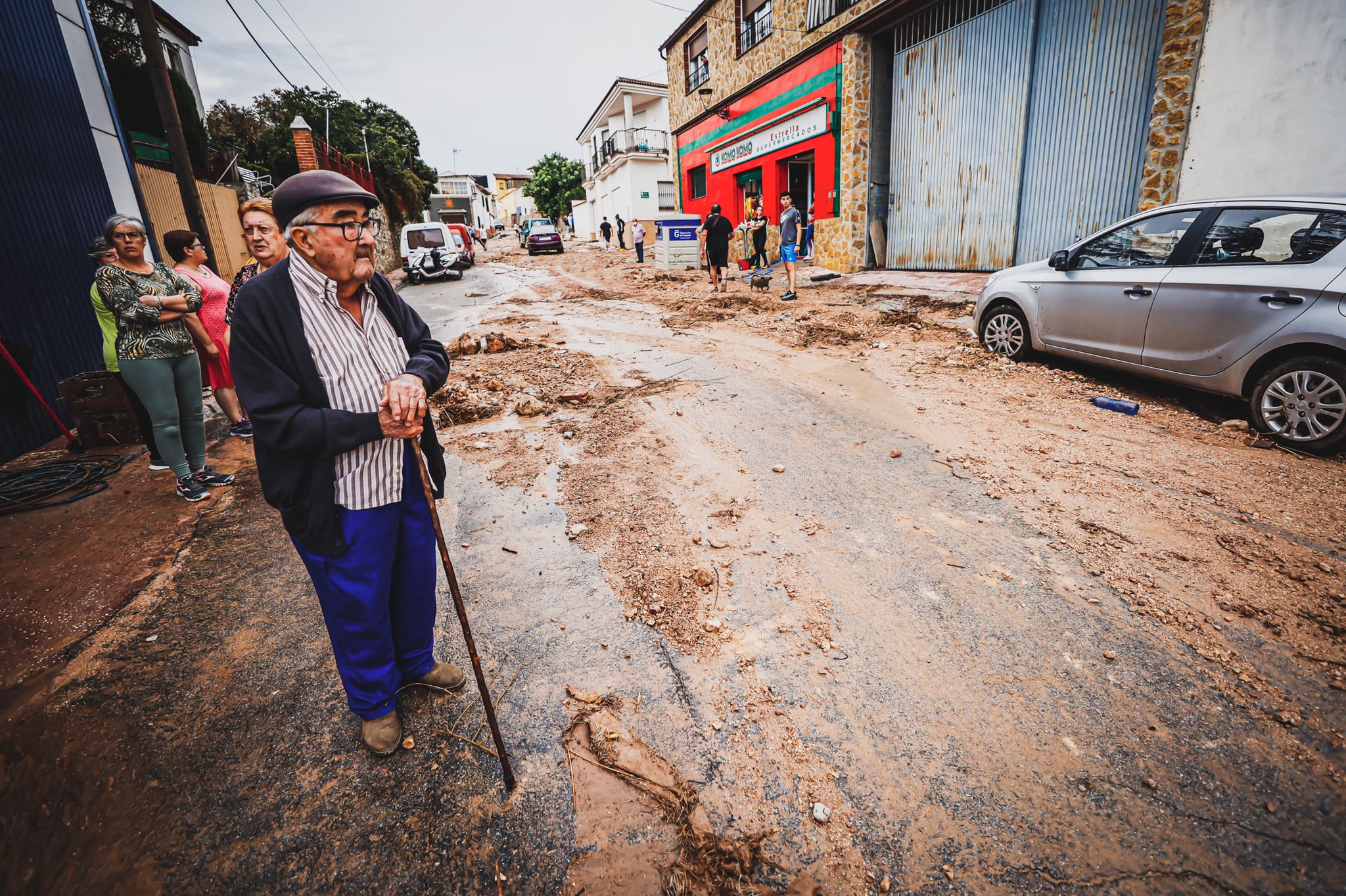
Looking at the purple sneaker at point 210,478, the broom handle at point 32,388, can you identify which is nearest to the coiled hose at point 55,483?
the broom handle at point 32,388

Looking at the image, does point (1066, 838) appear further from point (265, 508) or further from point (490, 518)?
point (265, 508)

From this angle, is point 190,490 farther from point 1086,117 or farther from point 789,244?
point 1086,117

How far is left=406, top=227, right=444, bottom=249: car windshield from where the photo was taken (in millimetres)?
19453

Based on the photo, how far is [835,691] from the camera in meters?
2.23

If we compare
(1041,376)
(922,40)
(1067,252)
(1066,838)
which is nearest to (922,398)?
(1041,376)

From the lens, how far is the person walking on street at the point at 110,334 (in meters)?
3.86

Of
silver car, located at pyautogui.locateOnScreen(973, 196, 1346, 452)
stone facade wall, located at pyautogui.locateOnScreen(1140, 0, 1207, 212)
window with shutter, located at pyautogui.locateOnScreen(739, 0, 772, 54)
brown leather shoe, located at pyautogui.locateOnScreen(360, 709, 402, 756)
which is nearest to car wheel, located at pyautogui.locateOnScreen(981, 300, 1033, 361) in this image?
silver car, located at pyautogui.locateOnScreen(973, 196, 1346, 452)

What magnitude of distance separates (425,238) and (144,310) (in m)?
17.7

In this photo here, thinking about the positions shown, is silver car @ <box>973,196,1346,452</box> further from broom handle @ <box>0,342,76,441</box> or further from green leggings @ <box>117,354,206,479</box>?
broom handle @ <box>0,342,76,441</box>

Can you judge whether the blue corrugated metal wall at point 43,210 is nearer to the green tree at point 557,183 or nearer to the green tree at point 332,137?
the green tree at point 332,137

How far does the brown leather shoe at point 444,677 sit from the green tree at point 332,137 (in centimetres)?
2221

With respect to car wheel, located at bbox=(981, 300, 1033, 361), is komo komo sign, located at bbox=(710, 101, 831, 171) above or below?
above

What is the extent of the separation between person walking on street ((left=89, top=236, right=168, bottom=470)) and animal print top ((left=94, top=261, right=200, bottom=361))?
100 mm

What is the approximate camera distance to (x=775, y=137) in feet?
49.7
